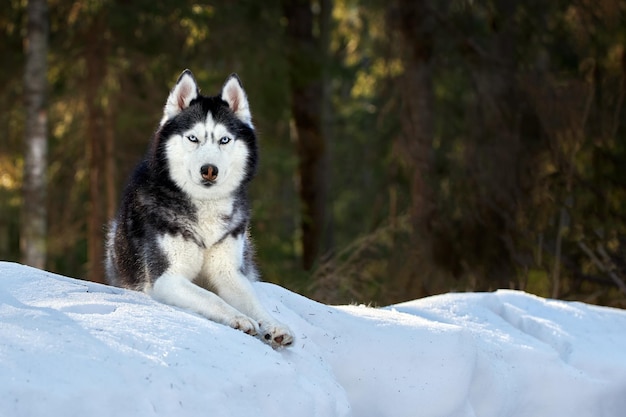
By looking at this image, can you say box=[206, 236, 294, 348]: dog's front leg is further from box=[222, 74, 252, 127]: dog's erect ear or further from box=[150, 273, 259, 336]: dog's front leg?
box=[222, 74, 252, 127]: dog's erect ear

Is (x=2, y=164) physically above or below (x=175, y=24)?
below

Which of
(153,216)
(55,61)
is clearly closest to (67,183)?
(55,61)

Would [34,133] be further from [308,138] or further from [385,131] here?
[385,131]

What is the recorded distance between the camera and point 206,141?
18.6ft

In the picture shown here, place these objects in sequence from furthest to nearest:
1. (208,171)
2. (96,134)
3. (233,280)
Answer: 1. (96,134)
2. (233,280)
3. (208,171)

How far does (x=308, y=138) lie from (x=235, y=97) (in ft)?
38.9

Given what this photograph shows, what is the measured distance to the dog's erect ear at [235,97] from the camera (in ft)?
19.7

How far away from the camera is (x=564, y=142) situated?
10859 mm

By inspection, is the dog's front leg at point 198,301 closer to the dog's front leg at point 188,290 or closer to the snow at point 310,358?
the dog's front leg at point 188,290

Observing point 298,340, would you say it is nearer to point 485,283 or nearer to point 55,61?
point 485,283

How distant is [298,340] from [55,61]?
36.4ft

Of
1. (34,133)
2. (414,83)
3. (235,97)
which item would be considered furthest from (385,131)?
(235,97)

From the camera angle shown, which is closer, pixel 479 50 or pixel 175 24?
pixel 479 50

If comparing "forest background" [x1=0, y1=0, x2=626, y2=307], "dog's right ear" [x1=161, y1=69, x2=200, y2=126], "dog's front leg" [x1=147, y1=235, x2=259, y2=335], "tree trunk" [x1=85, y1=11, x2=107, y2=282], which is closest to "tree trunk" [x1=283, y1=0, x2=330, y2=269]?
"forest background" [x1=0, y1=0, x2=626, y2=307]
